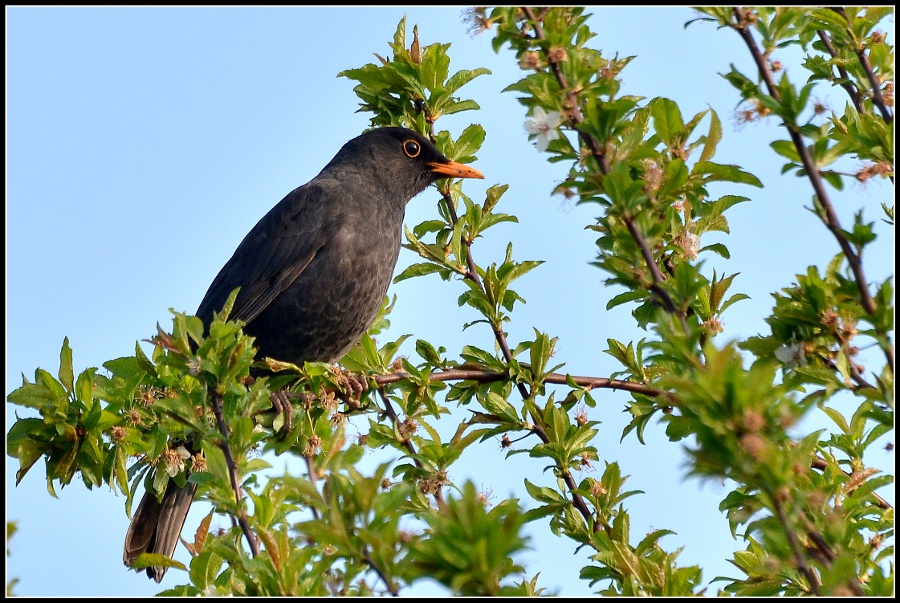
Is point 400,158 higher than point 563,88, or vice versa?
point 400,158

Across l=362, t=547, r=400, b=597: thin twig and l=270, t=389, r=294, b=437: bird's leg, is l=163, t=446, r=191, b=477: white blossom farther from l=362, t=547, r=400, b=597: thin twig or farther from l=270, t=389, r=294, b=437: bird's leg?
l=362, t=547, r=400, b=597: thin twig

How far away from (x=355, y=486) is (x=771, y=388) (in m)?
1.14

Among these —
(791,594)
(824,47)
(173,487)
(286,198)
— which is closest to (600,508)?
(791,594)

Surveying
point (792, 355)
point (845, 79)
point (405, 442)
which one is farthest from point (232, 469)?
point (845, 79)

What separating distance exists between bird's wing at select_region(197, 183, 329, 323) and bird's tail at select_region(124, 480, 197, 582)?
4.18ft

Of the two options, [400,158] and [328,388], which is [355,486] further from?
[400,158]

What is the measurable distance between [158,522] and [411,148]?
3441 mm

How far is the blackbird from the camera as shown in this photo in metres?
6.00

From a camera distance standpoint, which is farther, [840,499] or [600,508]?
[600,508]

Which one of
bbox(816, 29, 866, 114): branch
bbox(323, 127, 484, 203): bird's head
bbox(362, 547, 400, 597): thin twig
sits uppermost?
bbox(323, 127, 484, 203): bird's head

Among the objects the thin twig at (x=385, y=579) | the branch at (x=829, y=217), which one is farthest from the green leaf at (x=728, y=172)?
the thin twig at (x=385, y=579)

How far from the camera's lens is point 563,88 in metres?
3.14

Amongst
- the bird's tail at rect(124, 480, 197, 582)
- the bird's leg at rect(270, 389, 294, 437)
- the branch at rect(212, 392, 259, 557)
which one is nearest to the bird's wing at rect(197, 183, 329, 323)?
the bird's tail at rect(124, 480, 197, 582)

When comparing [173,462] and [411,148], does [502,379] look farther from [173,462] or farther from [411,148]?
[411,148]
